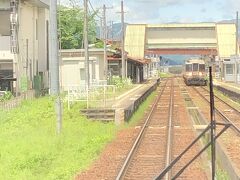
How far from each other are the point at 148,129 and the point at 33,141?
6.49 m

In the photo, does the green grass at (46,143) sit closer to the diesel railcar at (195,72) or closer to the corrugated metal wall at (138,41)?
the diesel railcar at (195,72)

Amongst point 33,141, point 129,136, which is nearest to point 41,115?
point 129,136

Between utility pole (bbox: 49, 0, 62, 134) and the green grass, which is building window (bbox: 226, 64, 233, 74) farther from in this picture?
utility pole (bbox: 49, 0, 62, 134)

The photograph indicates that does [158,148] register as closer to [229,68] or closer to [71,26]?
[229,68]

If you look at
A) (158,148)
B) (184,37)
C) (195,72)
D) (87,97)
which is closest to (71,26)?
(195,72)

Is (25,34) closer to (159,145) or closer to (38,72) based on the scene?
(38,72)

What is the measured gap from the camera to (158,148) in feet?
56.4

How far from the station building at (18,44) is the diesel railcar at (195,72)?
974 inches

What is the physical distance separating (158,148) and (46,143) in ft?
10.3

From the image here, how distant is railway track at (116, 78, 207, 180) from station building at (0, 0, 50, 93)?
1404 centimetres

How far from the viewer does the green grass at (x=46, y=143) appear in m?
13.1

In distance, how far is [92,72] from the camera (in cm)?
4762

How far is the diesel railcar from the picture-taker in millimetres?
65688

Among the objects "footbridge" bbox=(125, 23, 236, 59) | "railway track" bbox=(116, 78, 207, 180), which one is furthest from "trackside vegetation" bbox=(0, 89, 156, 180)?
"footbridge" bbox=(125, 23, 236, 59)
